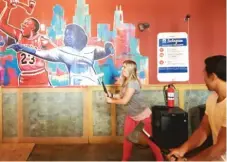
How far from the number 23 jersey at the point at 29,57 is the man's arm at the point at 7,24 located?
0.33ft

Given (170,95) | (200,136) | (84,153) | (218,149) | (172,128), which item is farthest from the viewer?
(170,95)

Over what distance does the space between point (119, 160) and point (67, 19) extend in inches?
82.0

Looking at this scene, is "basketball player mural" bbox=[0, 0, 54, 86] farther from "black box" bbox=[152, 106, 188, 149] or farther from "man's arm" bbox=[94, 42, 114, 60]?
"black box" bbox=[152, 106, 188, 149]

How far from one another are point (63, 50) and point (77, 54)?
0.21m

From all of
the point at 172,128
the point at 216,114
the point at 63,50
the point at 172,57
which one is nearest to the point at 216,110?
the point at 216,114

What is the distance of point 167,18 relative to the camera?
15.1ft

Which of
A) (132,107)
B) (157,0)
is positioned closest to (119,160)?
(132,107)

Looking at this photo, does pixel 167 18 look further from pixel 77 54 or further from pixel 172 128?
pixel 172 128

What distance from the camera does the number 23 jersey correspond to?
4574 millimetres

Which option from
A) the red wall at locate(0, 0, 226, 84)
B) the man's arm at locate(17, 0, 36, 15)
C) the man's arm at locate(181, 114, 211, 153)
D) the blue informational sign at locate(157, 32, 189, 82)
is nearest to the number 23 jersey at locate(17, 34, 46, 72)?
the red wall at locate(0, 0, 226, 84)

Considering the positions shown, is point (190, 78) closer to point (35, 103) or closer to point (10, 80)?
point (35, 103)

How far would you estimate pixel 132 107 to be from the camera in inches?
140

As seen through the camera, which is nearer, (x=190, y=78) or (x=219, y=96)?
(x=219, y=96)

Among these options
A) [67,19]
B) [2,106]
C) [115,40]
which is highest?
[67,19]
